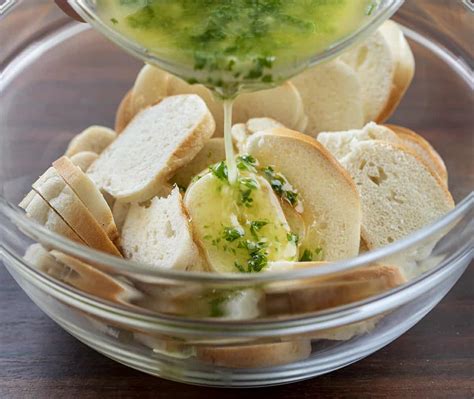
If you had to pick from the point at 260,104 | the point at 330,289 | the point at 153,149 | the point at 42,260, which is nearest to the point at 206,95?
the point at 260,104

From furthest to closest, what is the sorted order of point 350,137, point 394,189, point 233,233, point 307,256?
point 350,137, point 394,189, point 307,256, point 233,233

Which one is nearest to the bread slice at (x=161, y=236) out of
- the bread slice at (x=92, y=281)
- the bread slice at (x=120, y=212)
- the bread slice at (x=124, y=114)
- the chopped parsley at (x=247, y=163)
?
the bread slice at (x=120, y=212)

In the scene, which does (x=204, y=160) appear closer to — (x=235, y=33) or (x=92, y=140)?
(x=92, y=140)

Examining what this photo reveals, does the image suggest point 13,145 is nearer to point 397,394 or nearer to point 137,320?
point 137,320

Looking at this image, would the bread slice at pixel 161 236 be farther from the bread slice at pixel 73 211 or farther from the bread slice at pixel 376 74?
the bread slice at pixel 376 74

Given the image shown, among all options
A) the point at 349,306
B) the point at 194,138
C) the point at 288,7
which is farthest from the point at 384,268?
the point at 194,138

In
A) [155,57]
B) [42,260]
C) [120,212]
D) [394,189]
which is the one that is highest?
[155,57]

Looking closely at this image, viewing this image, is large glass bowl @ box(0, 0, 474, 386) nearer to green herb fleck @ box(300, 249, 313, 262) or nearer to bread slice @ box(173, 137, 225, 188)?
green herb fleck @ box(300, 249, 313, 262)
